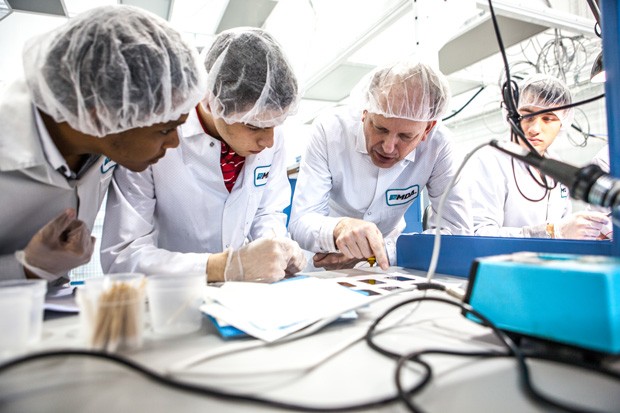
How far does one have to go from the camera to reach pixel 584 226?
145 cm

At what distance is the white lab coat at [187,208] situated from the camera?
1.08 m

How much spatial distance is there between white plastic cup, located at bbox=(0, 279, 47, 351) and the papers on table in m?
0.25

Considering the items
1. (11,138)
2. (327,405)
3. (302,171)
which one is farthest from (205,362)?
(302,171)

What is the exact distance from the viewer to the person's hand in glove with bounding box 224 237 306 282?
996 millimetres

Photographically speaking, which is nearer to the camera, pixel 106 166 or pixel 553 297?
pixel 553 297

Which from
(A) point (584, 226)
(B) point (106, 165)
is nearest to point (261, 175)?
(B) point (106, 165)

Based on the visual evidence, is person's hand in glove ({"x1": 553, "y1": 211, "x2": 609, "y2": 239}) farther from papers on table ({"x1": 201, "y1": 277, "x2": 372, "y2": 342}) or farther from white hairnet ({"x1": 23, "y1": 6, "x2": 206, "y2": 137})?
white hairnet ({"x1": 23, "y1": 6, "x2": 206, "y2": 137})

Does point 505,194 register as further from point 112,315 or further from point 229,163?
point 112,315

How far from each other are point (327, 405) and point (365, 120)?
4.19 ft

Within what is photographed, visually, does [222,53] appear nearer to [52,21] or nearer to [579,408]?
[579,408]

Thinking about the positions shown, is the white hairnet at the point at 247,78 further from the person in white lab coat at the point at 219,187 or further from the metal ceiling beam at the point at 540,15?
the metal ceiling beam at the point at 540,15

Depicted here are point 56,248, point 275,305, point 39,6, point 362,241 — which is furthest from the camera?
point 39,6

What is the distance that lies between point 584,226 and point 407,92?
884mm

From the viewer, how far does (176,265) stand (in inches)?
40.3
